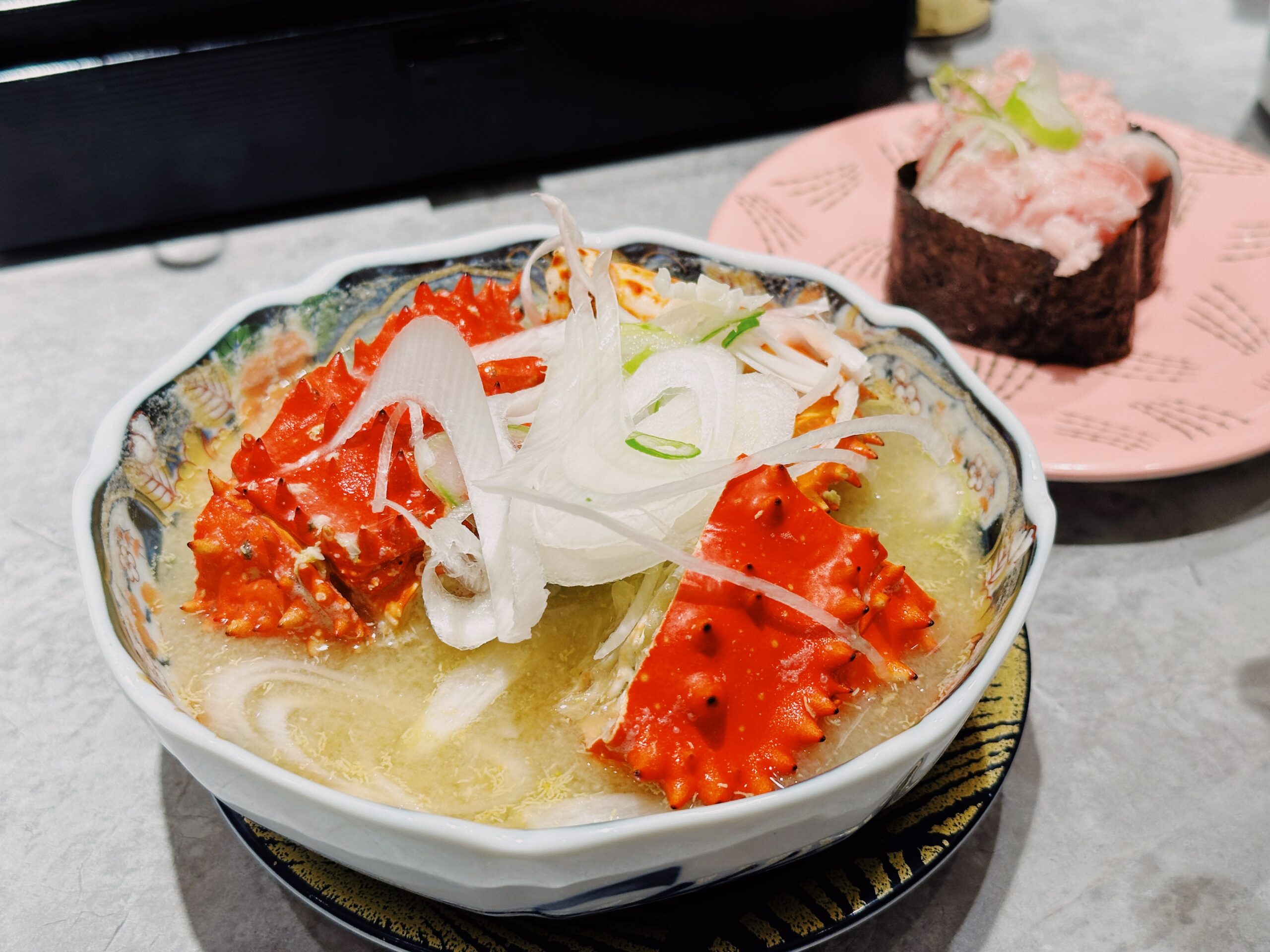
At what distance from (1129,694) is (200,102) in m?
1.86

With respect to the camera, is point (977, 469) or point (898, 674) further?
point (977, 469)

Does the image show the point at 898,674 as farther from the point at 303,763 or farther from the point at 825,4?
the point at 825,4

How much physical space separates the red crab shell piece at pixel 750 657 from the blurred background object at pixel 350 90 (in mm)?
1450

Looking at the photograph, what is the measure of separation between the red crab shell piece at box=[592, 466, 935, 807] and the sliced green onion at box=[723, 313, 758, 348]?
0.26 m

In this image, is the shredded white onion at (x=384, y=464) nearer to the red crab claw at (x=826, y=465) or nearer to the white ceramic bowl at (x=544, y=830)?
the white ceramic bowl at (x=544, y=830)

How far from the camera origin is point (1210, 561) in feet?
4.70

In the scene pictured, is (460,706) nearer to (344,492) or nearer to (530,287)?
(344,492)

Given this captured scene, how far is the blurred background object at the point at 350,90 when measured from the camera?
6.07ft

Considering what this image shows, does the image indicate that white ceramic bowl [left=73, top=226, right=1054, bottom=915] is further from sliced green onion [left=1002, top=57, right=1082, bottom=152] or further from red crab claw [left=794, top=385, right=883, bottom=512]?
sliced green onion [left=1002, top=57, right=1082, bottom=152]

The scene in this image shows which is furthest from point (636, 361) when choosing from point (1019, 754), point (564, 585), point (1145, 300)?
point (1145, 300)

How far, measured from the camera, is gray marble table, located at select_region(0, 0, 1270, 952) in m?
1.04

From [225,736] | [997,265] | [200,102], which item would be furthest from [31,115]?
[997,265]

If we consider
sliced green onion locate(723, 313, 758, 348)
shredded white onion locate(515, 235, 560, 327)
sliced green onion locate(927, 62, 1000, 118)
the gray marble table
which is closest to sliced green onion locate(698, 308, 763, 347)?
sliced green onion locate(723, 313, 758, 348)

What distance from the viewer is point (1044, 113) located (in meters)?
1.69
